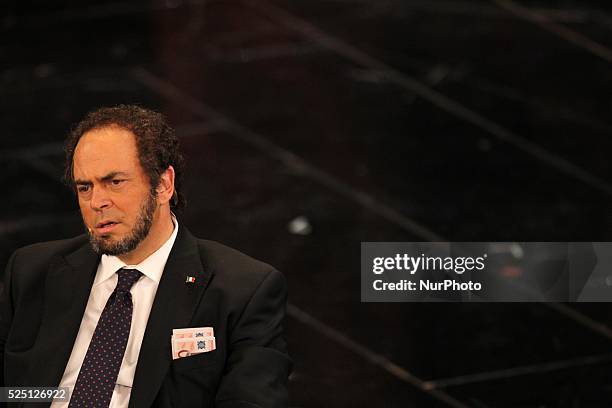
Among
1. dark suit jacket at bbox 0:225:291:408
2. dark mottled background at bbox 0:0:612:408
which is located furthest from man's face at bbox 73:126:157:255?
dark mottled background at bbox 0:0:612:408

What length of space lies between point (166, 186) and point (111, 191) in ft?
0.52

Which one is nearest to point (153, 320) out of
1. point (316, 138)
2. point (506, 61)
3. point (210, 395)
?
point (210, 395)

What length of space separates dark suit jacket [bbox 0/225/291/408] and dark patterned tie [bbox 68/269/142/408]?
2.1 inches

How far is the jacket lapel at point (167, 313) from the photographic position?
2.23 m

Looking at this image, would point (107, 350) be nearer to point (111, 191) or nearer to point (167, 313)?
point (167, 313)

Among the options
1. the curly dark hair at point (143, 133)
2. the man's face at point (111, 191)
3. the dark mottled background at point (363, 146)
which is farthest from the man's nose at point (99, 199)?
the dark mottled background at point (363, 146)

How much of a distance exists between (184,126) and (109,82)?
46 cm

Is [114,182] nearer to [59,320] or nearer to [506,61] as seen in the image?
[59,320]

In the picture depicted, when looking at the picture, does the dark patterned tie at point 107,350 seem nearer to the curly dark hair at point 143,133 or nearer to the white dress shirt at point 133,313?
the white dress shirt at point 133,313

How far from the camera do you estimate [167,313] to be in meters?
2.29

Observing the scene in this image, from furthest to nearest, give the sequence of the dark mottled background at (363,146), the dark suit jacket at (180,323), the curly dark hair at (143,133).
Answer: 1. the dark mottled background at (363,146)
2. the curly dark hair at (143,133)
3. the dark suit jacket at (180,323)

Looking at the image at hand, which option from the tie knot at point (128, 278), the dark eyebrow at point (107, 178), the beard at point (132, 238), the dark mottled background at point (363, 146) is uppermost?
the dark eyebrow at point (107, 178)

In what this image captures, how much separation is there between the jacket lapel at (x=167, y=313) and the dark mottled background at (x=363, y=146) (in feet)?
3.01

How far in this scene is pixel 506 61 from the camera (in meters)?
4.51
